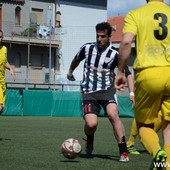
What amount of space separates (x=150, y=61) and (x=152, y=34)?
0.92 ft

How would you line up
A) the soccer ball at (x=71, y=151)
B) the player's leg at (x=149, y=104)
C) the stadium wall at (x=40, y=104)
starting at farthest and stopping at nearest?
the stadium wall at (x=40, y=104), the soccer ball at (x=71, y=151), the player's leg at (x=149, y=104)

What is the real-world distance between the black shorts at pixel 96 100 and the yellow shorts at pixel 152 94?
2.89 metres

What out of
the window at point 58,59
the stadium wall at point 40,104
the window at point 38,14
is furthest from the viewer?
the window at point 38,14

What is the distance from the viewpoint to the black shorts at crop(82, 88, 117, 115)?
921 cm

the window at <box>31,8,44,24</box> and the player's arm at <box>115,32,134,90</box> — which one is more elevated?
the window at <box>31,8,44,24</box>

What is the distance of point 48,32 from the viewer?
4675 centimetres

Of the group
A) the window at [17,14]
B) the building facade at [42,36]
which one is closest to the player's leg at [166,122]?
the building facade at [42,36]

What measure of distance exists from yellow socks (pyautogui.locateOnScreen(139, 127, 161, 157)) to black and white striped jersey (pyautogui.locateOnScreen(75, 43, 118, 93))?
298 centimetres

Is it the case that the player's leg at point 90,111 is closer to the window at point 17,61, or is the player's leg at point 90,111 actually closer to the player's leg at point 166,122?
the player's leg at point 166,122

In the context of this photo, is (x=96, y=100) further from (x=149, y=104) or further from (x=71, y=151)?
(x=149, y=104)

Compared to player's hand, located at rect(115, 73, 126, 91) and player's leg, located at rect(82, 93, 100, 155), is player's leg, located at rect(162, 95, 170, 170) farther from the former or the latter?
player's leg, located at rect(82, 93, 100, 155)

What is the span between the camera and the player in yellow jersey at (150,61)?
6031mm

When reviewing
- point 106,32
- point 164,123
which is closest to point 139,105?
point 164,123

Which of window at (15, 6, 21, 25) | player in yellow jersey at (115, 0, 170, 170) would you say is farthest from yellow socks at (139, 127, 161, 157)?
window at (15, 6, 21, 25)
